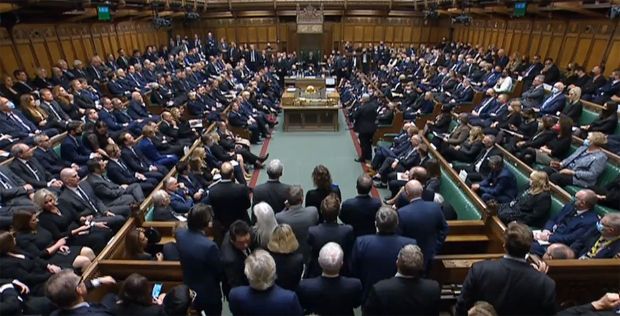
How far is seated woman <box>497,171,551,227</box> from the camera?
4484 mm

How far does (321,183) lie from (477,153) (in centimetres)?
350

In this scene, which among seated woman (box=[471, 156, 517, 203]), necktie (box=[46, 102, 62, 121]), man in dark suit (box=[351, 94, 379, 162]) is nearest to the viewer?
seated woman (box=[471, 156, 517, 203])

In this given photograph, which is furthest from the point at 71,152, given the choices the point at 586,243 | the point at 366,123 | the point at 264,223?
the point at 586,243

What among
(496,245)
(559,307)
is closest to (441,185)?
(496,245)

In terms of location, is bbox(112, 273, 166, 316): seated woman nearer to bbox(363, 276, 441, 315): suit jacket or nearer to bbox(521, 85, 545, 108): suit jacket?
bbox(363, 276, 441, 315): suit jacket

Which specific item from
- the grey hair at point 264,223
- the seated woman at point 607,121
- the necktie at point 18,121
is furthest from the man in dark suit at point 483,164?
the necktie at point 18,121

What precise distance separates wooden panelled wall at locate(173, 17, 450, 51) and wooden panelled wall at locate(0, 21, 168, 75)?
570 cm

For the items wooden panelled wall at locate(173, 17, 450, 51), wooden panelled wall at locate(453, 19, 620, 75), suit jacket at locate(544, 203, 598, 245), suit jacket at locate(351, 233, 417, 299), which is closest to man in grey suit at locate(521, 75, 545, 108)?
wooden panelled wall at locate(453, 19, 620, 75)

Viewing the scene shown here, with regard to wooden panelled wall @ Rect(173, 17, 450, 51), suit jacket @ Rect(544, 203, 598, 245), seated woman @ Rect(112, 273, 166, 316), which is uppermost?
seated woman @ Rect(112, 273, 166, 316)

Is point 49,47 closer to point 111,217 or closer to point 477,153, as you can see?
point 111,217

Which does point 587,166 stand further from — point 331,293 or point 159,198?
point 159,198

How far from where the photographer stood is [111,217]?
15.5 feet

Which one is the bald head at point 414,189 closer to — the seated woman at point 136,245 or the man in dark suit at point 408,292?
the man in dark suit at point 408,292

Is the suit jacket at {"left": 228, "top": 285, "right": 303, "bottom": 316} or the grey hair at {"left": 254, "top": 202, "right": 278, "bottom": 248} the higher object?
the suit jacket at {"left": 228, "top": 285, "right": 303, "bottom": 316}
